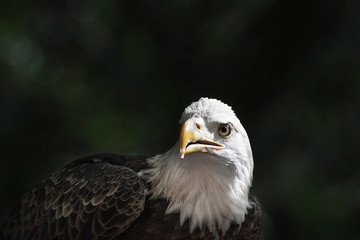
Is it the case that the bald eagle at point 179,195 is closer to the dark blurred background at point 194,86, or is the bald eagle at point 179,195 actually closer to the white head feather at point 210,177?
the white head feather at point 210,177

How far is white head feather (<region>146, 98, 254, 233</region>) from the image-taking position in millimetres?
3553

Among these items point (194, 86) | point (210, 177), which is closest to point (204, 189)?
point (210, 177)

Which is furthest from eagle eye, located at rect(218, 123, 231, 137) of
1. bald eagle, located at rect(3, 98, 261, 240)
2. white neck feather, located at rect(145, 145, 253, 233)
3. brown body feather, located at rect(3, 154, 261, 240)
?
brown body feather, located at rect(3, 154, 261, 240)

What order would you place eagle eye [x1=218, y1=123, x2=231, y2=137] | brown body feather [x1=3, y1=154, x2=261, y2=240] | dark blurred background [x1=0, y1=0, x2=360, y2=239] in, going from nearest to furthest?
eagle eye [x1=218, y1=123, x2=231, y2=137] → brown body feather [x1=3, y1=154, x2=261, y2=240] → dark blurred background [x1=0, y1=0, x2=360, y2=239]

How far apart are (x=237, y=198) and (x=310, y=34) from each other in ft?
12.6

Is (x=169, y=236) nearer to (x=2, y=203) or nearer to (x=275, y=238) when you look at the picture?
(x=275, y=238)

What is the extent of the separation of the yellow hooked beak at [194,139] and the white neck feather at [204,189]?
186mm

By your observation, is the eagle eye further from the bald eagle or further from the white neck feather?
the white neck feather

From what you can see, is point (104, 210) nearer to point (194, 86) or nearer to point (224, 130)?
point (224, 130)

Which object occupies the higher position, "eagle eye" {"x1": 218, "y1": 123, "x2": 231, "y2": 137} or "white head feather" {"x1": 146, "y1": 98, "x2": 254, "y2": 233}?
"eagle eye" {"x1": 218, "y1": 123, "x2": 231, "y2": 137}

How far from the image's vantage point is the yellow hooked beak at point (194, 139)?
3273mm

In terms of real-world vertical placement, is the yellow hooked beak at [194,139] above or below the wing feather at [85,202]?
above

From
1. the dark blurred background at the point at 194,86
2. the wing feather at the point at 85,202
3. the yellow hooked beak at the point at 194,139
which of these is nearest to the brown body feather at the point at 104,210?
the wing feather at the point at 85,202

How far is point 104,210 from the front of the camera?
378cm
